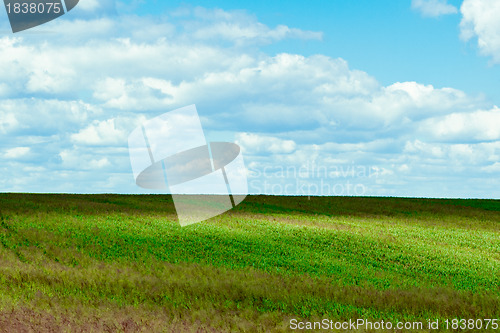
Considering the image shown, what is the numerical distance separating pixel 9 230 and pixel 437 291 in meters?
20.6

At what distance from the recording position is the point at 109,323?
1084 centimetres

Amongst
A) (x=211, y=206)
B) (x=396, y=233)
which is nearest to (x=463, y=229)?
(x=396, y=233)

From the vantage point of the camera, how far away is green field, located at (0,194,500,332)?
482 inches

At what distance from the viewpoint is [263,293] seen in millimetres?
14492

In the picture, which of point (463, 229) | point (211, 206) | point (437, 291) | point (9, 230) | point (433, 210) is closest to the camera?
point (437, 291)

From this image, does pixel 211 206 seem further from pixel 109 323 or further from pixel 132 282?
pixel 109 323

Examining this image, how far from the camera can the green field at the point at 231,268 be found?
40.1ft

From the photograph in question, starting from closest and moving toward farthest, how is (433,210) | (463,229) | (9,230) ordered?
(9,230) → (463,229) → (433,210)

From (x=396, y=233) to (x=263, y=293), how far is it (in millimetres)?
18110

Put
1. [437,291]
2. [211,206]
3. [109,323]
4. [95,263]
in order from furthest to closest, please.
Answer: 1. [211,206]
2. [95,263]
3. [437,291]
4. [109,323]

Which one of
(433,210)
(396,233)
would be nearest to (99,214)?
(396,233)

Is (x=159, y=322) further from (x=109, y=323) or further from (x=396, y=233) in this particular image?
(x=396, y=233)

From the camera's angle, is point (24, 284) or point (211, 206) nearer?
point (24, 284)

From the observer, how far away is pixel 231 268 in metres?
18.9
